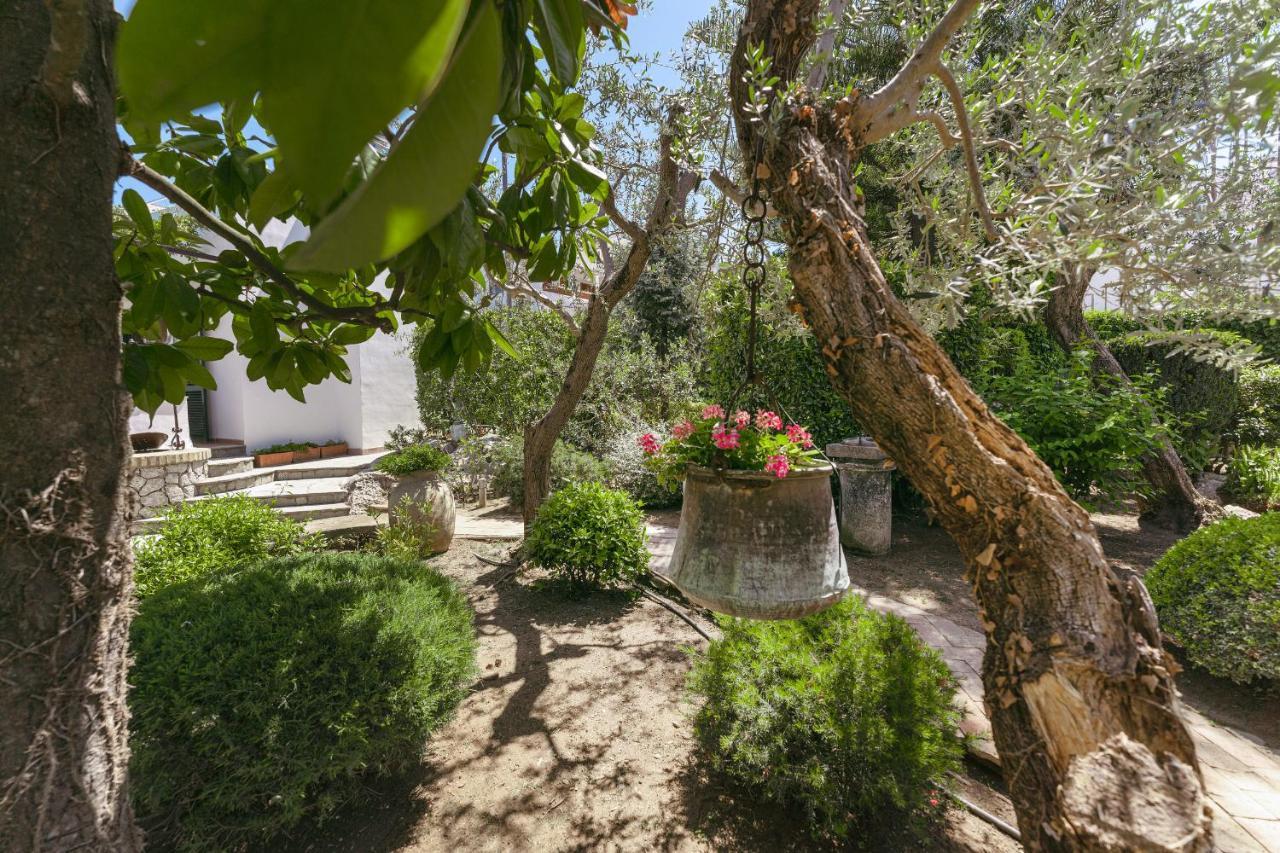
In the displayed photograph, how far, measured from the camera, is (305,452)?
9977 millimetres

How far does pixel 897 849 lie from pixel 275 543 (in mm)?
4400

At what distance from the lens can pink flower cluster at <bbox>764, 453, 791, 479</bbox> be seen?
1761 millimetres

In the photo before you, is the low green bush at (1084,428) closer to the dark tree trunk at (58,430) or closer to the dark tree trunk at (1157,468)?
the dark tree trunk at (1157,468)

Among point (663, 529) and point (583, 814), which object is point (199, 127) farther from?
Result: point (663, 529)

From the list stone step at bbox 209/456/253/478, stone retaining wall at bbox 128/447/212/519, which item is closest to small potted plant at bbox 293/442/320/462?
stone step at bbox 209/456/253/478

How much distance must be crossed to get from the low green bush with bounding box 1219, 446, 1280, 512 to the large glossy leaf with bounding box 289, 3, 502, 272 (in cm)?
917

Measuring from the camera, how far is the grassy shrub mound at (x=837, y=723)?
2.02 metres

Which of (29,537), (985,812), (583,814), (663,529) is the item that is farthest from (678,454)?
(663,529)

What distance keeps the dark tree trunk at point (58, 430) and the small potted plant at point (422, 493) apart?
4.84 metres

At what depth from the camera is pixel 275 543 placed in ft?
13.6

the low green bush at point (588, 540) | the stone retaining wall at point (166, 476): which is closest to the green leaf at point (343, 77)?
the low green bush at point (588, 540)

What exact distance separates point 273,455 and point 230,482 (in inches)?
86.6

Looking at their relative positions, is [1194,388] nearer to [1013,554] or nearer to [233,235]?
[1013,554]

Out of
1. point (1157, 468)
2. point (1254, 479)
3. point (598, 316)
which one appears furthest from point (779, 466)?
point (1254, 479)
